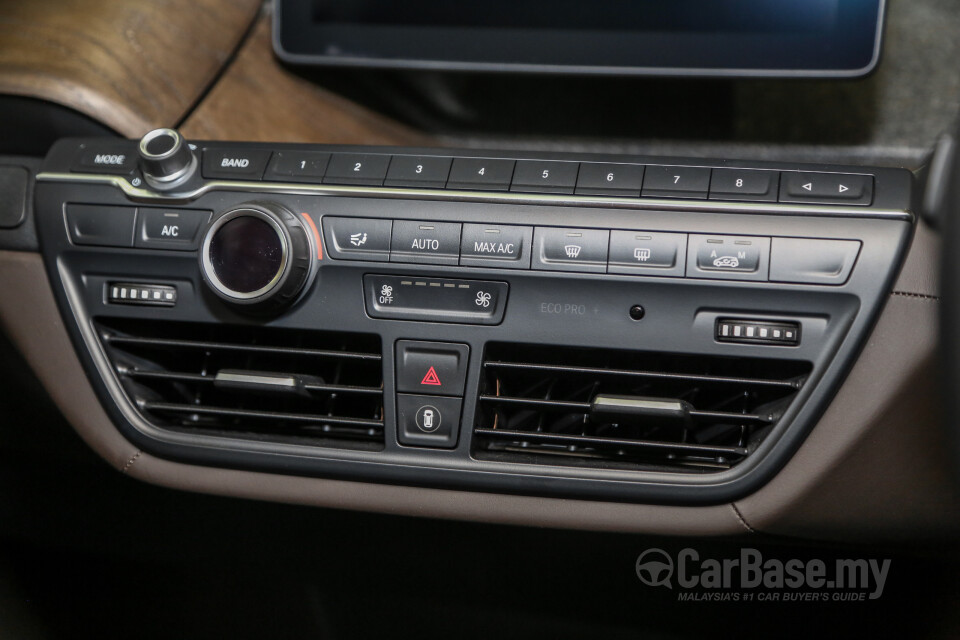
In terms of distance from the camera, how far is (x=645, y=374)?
664 millimetres

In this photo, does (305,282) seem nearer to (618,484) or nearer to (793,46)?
(618,484)

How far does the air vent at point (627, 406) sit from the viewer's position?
0.66 metres

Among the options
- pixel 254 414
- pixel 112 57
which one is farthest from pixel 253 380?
pixel 112 57

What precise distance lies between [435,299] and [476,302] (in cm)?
4

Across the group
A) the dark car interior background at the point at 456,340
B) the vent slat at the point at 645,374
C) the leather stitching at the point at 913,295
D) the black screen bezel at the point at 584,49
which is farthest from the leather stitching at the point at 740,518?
the black screen bezel at the point at 584,49

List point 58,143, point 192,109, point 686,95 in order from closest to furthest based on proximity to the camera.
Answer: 1. point 58,143
2. point 192,109
3. point 686,95

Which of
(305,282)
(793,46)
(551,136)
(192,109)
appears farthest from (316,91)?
(793,46)

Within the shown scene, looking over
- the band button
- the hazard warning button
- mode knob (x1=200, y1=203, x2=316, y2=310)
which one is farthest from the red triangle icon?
the band button

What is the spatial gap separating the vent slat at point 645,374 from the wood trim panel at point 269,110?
1.52 feet

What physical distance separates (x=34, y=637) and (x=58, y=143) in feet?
2.08

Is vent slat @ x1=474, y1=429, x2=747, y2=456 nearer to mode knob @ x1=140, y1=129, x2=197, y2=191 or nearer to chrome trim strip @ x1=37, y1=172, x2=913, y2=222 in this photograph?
chrome trim strip @ x1=37, y1=172, x2=913, y2=222

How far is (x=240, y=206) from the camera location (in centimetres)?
69

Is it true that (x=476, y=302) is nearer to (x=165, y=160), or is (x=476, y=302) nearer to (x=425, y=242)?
(x=425, y=242)

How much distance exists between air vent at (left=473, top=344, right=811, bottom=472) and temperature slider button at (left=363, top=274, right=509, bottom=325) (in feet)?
0.12
